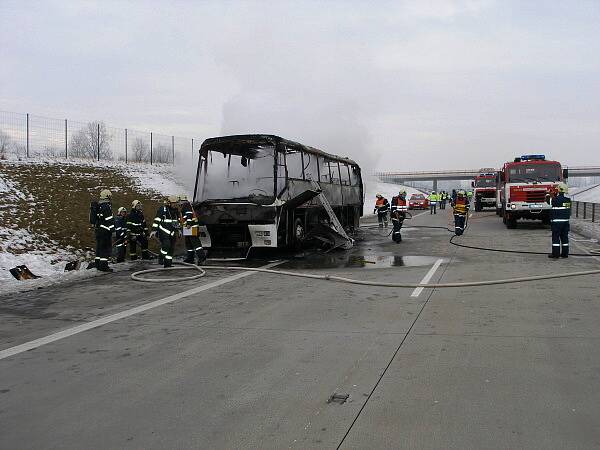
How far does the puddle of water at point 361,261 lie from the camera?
38.4 ft

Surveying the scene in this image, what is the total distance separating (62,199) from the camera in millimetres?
19906

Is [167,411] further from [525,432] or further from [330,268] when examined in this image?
[330,268]

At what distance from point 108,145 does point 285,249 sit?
2511cm

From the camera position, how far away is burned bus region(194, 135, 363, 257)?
12.2 m

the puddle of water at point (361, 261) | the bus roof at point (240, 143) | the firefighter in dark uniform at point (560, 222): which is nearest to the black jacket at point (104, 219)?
the bus roof at point (240, 143)

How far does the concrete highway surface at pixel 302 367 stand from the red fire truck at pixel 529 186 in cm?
1247

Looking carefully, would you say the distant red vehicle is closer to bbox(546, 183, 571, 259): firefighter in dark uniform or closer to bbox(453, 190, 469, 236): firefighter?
bbox(453, 190, 469, 236): firefighter

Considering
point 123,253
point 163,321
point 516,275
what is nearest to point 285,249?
point 123,253

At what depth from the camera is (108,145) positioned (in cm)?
3609

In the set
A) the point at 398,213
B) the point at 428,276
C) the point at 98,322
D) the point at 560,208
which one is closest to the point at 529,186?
the point at 398,213

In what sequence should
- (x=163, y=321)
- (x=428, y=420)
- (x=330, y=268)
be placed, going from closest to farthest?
(x=428, y=420)
(x=163, y=321)
(x=330, y=268)

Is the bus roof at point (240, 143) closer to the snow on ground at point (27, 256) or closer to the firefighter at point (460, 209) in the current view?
the snow on ground at point (27, 256)

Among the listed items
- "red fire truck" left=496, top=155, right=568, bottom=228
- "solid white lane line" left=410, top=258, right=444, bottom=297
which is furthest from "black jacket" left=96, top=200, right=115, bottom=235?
"red fire truck" left=496, top=155, right=568, bottom=228

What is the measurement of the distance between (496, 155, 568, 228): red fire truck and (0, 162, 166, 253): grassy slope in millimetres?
13425
